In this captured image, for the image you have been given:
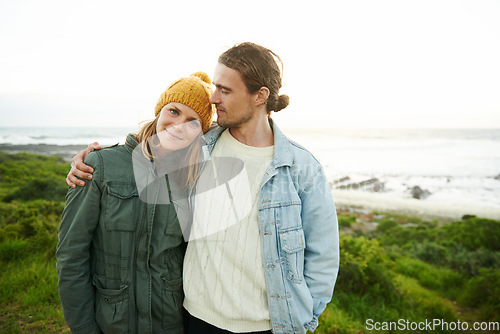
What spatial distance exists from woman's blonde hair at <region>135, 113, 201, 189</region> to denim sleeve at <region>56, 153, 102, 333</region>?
350 millimetres

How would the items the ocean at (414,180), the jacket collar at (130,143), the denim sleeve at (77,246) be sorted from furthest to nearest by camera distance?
the ocean at (414,180) → the jacket collar at (130,143) → the denim sleeve at (77,246)

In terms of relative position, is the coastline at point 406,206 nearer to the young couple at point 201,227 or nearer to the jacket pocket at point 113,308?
the young couple at point 201,227

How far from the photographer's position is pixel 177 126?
2.29 meters

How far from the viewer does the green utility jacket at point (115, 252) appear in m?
1.91

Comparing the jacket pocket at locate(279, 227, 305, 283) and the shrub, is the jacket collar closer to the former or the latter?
the jacket pocket at locate(279, 227, 305, 283)

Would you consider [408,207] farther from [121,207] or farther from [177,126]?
[121,207]

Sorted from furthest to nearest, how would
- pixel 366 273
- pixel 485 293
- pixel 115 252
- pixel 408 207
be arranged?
pixel 408 207, pixel 485 293, pixel 366 273, pixel 115 252

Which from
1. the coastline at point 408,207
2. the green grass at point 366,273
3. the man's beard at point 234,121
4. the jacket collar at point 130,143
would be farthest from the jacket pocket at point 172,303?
the coastline at point 408,207

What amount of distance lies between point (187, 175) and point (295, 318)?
1235mm

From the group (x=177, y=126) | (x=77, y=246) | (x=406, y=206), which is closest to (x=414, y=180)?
(x=406, y=206)

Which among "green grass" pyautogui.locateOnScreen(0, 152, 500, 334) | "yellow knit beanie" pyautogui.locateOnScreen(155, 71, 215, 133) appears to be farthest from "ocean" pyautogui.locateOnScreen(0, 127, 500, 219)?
"yellow knit beanie" pyautogui.locateOnScreen(155, 71, 215, 133)

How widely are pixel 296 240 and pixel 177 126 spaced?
117 cm

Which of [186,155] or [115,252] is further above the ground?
[186,155]

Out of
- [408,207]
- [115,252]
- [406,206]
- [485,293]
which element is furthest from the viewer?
[406,206]
